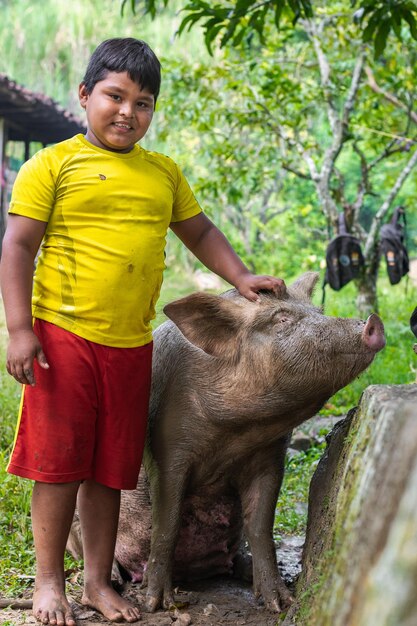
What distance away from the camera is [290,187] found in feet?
60.4

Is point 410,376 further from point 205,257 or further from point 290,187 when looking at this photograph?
point 290,187

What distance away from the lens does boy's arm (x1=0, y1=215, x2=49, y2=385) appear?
2.77m

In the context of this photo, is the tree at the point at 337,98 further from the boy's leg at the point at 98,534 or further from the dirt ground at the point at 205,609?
the boy's leg at the point at 98,534

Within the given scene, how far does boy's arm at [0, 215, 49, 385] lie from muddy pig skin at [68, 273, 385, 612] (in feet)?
1.81

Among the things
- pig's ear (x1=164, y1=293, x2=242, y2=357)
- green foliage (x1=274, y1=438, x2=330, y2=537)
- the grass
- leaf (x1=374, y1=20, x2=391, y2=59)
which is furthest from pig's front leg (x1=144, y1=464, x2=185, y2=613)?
leaf (x1=374, y1=20, x2=391, y2=59)

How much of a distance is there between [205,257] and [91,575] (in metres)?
1.28

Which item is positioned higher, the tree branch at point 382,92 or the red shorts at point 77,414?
the tree branch at point 382,92

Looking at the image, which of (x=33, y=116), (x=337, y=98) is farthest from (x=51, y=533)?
(x=33, y=116)

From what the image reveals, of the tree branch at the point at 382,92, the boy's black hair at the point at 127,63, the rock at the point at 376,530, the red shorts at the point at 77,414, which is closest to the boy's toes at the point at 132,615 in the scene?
the red shorts at the point at 77,414

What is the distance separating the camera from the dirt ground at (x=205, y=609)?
294 centimetres

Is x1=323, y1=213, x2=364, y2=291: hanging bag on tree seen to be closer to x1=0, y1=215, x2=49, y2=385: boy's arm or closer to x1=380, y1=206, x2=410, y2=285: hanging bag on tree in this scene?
x1=380, y1=206, x2=410, y2=285: hanging bag on tree

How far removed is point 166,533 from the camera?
313 cm

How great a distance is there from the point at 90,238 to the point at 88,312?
0.26 metres

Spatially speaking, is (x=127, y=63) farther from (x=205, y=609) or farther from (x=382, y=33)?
(x=205, y=609)
